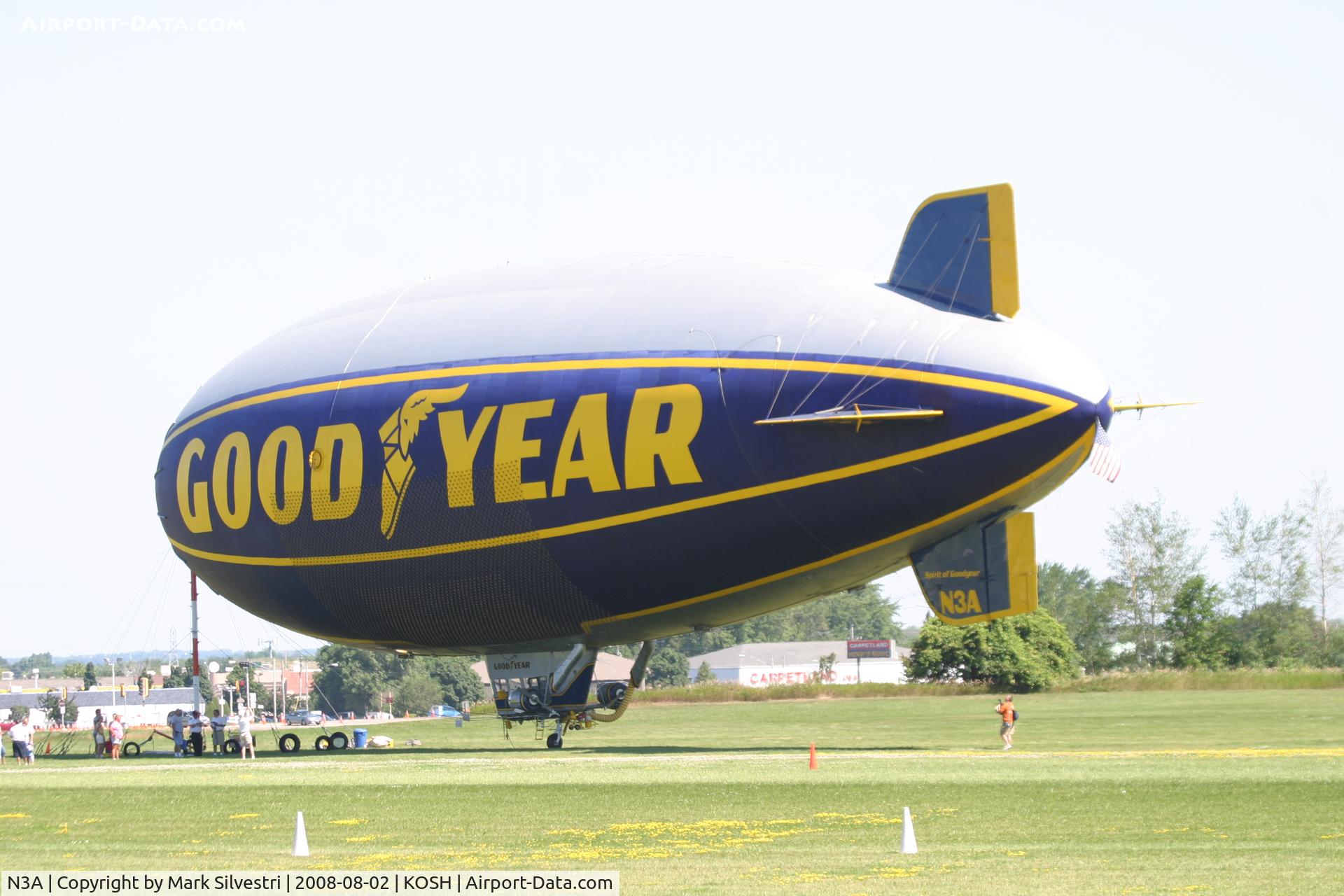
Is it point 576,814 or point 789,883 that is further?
point 576,814

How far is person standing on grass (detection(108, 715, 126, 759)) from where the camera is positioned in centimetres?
4719

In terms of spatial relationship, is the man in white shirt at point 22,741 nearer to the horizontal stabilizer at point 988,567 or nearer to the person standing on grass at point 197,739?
the person standing on grass at point 197,739

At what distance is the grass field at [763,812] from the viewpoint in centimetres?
1923

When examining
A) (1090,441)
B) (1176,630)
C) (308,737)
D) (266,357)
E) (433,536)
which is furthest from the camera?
(1176,630)

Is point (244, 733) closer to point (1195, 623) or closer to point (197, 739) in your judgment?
point (197, 739)

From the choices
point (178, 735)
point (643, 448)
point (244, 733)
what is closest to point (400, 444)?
point (643, 448)

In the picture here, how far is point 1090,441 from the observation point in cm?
3178

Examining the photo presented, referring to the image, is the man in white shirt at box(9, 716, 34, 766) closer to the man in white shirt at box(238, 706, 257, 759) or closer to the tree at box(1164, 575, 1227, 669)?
the man in white shirt at box(238, 706, 257, 759)

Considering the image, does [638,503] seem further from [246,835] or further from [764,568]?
[246,835]

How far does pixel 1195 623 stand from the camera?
100 metres

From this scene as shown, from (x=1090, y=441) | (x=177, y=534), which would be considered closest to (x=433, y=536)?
(x=177, y=534)

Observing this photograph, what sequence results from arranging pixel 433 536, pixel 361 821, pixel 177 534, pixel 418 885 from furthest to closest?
1. pixel 177 534
2. pixel 433 536
3. pixel 361 821
4. pixel 418 885

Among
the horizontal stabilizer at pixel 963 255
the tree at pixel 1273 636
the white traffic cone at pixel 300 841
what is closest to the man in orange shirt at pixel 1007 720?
the horizontal stabilizer at pixel 963 255

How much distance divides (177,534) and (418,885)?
2912cm
